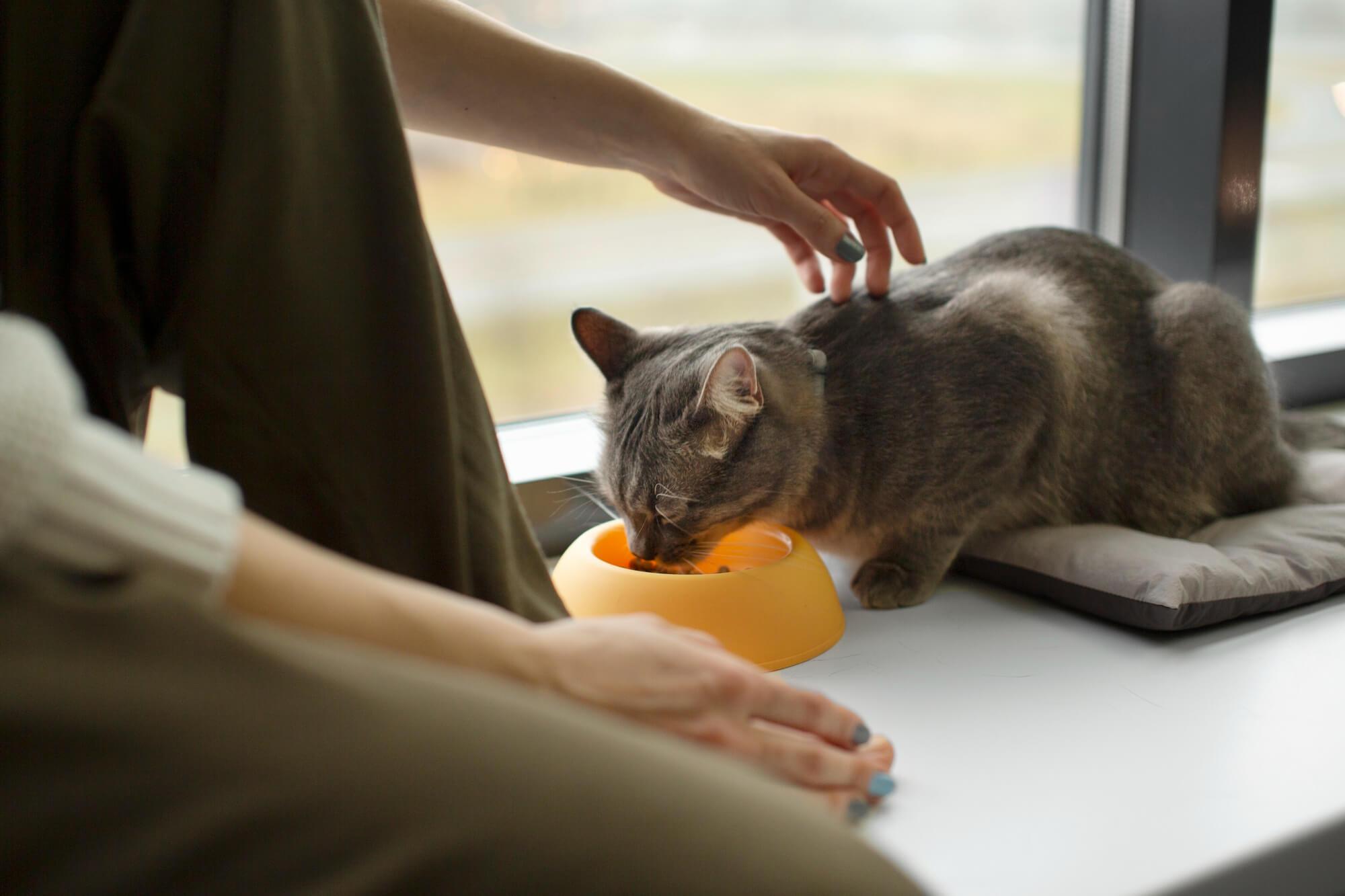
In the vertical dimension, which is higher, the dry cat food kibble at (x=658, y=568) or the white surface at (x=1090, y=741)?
the dry cat food kibble at (x=658, y=568)

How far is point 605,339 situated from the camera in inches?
57.5

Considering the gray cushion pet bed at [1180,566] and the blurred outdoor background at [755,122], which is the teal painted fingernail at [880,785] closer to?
the gray cushion pet bed at [1180,566]

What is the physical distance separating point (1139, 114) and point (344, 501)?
1953 millimetres

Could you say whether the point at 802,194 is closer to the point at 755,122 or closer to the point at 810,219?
the point at 810,219

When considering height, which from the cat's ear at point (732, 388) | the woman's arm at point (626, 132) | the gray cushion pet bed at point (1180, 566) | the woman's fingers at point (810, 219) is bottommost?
the gray cushion pet bed at point (1180, 566)

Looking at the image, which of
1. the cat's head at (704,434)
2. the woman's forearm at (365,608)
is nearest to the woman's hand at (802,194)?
the cat's head at (704,434)

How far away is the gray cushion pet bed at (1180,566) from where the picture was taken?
1245mm

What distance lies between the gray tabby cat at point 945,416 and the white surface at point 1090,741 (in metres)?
0.15

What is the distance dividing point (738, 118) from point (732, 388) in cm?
83

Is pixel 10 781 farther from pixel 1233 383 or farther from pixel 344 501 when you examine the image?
pixel 1233 383

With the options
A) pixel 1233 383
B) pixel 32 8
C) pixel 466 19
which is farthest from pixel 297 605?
pixel 1233 383

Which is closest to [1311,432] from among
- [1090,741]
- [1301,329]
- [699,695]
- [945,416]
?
[1301,329]

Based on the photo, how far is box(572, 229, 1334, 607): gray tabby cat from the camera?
4.31ft

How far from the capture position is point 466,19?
1.27 m
